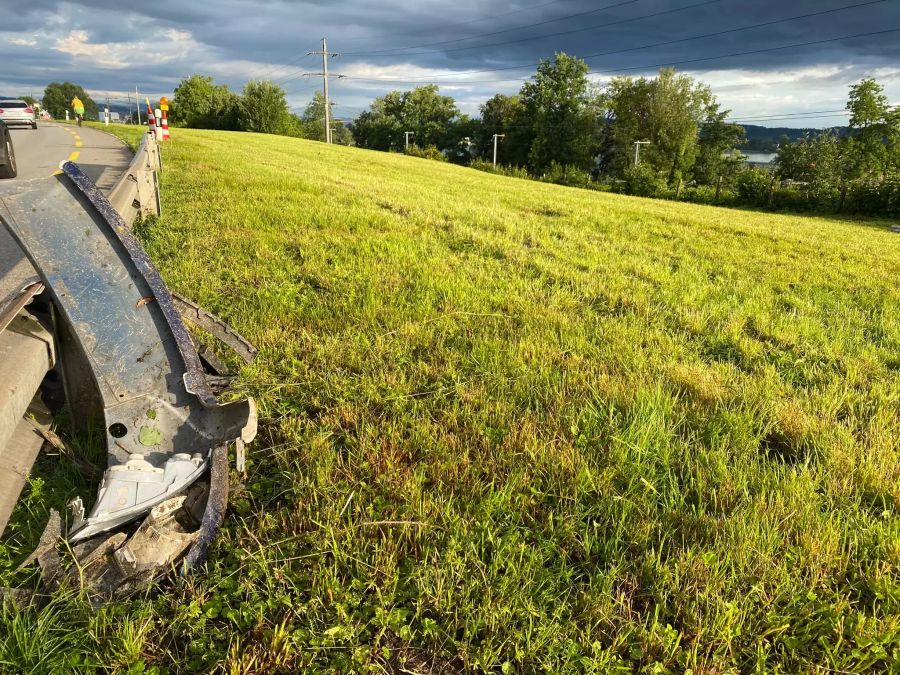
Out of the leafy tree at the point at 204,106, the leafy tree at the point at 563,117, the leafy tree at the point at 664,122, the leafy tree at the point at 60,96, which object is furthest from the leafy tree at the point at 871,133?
the leafy tree at the point at 60,96

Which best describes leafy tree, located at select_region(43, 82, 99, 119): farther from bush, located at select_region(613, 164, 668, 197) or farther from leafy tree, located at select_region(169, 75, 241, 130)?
bush, located at select_region(613, 164, 668, 197)

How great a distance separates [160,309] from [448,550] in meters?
1.54

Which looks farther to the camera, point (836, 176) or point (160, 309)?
point (836, 176)

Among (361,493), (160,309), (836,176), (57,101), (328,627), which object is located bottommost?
(328,627)

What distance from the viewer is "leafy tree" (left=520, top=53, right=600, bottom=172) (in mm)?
77938

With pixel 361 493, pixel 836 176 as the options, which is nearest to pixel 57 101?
pixel 836 176

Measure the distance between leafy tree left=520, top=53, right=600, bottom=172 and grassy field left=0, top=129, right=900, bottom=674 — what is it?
261 ft

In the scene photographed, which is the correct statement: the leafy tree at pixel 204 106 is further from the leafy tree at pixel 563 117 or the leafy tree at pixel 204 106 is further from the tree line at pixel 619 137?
the leafy tree at pixel 563 117

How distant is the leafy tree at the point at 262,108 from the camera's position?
246 ft

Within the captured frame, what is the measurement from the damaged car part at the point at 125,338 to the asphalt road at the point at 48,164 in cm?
17

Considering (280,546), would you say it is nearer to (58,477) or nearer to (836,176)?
(58,477)

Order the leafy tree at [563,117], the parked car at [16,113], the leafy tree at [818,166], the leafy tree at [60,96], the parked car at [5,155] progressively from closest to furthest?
1. the parked car at [5,155]
2. the parked car at [16,113]
3. the leafy tree at [818,166]
4. the leafy tree at [563,117]
5. the leafy tree at [60,96]

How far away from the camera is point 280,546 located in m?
1.84

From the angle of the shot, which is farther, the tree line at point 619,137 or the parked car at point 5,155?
the tree line at point 619,137
